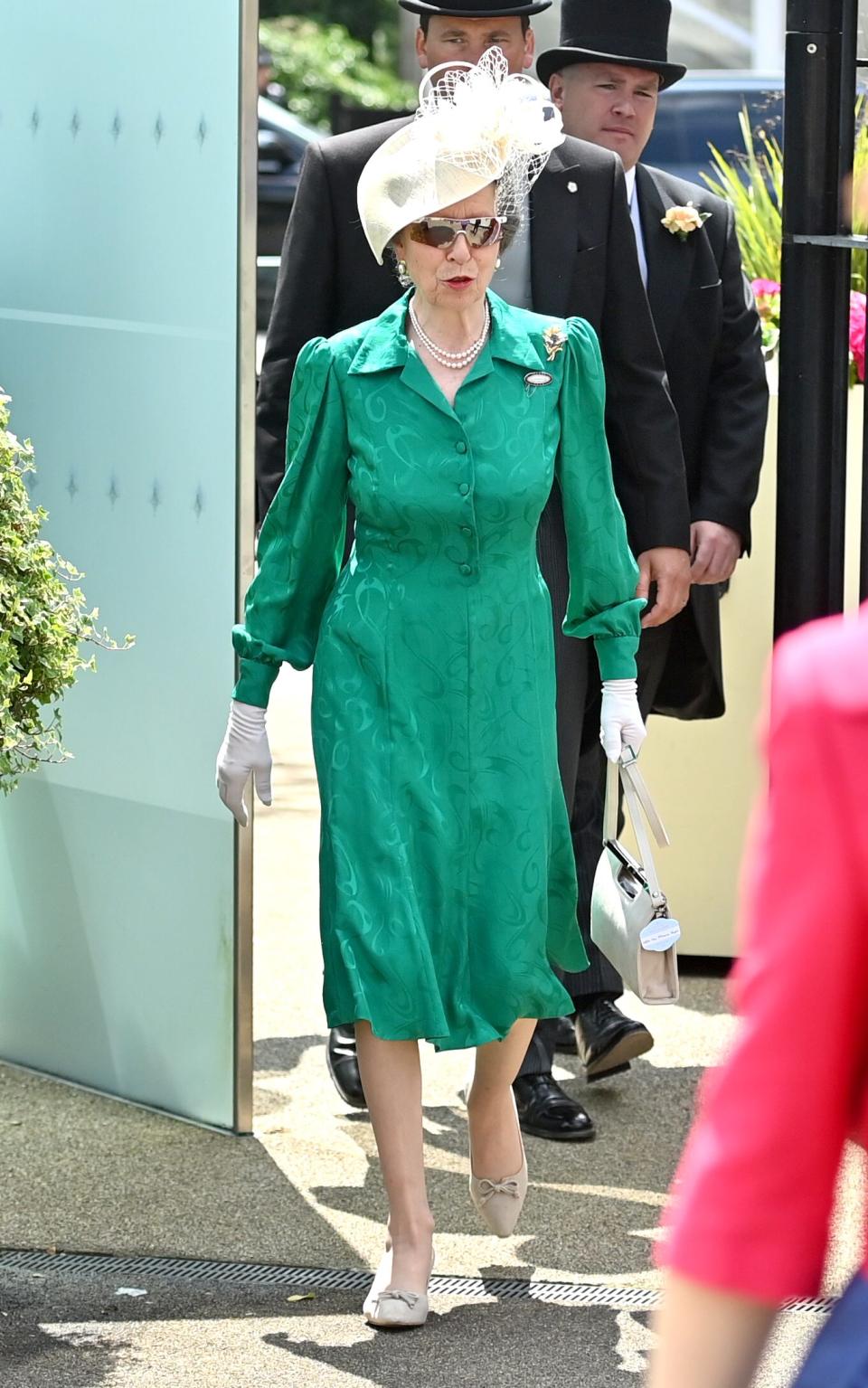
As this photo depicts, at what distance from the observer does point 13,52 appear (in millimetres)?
4566

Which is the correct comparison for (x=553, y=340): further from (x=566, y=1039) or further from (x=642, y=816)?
(x=566, y=1039)

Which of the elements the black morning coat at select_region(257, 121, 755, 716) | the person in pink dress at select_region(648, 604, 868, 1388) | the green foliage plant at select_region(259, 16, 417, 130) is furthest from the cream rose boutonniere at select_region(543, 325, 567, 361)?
the green foliage plant at select_region(259, 16, 417, 130)

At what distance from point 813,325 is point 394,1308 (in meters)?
1.70

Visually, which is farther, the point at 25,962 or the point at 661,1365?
the point at 25,962

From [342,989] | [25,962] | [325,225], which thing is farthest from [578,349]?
[25,962]

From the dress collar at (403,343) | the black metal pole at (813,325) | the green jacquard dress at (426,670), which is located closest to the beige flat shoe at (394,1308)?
the green jacquard dress at (426,670)

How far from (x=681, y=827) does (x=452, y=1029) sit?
221 cm

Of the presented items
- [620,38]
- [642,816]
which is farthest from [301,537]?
[620,38]

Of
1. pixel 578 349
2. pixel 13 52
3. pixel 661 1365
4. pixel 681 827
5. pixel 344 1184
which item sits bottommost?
pixel 344 1184

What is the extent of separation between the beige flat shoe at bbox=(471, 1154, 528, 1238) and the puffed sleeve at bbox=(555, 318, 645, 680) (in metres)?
0.84

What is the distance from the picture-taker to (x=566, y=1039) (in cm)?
502

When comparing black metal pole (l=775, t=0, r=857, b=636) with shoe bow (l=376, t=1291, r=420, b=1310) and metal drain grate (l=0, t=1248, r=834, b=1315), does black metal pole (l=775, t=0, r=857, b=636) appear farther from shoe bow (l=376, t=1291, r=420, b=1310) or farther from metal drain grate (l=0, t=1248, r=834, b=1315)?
shoe bow (l=376, t=1291, r=420, b=1310)

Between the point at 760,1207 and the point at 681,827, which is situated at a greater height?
the point at 760,1207

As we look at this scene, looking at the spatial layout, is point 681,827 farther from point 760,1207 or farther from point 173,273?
point 760,1207
